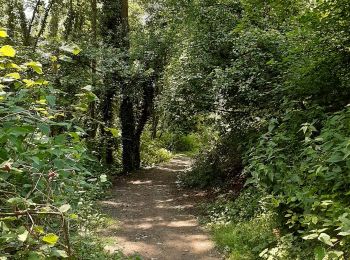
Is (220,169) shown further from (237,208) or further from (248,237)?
(248,237)

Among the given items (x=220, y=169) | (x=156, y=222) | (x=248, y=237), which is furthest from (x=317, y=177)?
(x=220, y=169)

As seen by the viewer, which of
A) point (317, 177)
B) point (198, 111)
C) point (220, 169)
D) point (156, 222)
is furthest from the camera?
point (220, 169)

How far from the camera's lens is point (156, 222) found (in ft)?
29.6

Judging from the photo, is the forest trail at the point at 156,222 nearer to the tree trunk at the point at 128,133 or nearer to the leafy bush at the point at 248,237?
the leafy bush at the point at 248,237

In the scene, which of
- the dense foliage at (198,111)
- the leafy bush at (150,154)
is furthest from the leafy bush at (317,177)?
the leafy bush at (150,154)

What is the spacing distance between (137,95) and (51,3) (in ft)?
18.3

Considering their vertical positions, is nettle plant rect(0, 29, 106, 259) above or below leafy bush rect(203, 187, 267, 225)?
above

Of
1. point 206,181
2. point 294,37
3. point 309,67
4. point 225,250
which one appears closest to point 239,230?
point 225,250

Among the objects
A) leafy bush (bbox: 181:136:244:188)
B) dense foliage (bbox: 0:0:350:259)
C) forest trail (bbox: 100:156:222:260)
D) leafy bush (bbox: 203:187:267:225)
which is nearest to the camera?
dense foliage (bbox: 0:0:350:259)

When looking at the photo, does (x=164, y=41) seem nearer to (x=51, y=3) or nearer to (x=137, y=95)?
(x=137, y=95)

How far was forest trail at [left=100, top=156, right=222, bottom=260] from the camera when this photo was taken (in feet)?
23.0

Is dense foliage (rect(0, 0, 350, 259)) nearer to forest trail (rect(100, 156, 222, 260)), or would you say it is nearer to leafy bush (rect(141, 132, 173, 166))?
leafy bush (rect(141, 132, 173, 166))

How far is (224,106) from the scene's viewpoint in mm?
11102

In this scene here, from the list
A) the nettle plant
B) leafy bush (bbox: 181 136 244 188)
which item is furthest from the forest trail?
the nettle plant
